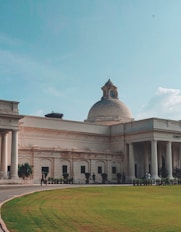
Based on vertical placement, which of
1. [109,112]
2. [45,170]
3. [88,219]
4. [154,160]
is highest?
[109,112]

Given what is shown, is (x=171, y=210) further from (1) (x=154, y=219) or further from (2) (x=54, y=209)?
(2) (x=54, y=209)

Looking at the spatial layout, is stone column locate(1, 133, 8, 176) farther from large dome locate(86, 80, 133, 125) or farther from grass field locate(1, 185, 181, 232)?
grass field locate(1, 185, 181, 232)

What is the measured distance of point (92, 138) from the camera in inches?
2963

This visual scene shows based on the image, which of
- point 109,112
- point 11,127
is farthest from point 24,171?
point 109,112

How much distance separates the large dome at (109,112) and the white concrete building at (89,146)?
6.54 feet

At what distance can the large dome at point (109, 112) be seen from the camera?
86.4 meters

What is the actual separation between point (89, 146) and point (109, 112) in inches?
620

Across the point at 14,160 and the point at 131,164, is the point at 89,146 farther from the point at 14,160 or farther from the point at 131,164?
the point at 14,160

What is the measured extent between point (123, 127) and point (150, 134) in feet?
26.0

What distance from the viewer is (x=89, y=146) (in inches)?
2926

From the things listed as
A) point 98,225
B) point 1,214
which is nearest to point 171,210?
point 98,225

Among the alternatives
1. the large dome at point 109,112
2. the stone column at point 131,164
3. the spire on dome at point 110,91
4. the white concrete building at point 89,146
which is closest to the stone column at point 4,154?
the white concrete building at point 89,146

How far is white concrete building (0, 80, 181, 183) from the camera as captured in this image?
6119cm

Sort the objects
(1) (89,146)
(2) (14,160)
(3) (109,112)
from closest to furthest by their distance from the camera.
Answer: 1. (2) (14,160)
2. (1) (89,146)
3. (3) (109,112)
